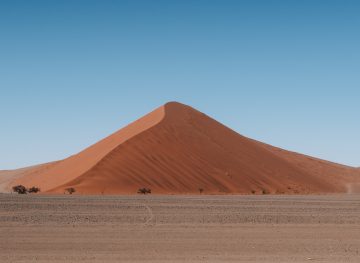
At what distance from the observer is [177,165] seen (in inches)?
2709

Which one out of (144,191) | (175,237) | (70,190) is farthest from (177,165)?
(175,237)

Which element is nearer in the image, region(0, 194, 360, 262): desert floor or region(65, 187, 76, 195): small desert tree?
region(0, 194, 360, 262): desert floor

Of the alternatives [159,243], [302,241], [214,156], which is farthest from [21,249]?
[214,156]

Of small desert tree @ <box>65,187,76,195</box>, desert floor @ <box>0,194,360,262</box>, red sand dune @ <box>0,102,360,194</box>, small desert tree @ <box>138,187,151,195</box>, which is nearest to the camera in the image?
desert floor @ <box>0,194,360,262</box>

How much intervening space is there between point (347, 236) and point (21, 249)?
9109 mm

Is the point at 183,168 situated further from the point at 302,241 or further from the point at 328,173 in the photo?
the point at 302,241

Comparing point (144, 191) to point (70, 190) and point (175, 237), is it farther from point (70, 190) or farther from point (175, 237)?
point (175, 237)

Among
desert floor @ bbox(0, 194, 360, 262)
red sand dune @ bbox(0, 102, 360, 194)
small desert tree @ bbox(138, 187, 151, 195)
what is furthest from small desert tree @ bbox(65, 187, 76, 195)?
desert floor @ bbox(0, 194, 360, 262)

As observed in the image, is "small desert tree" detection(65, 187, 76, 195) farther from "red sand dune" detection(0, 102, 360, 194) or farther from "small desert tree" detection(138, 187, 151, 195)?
"small desert tree" detection(138, 187, 151, 195)

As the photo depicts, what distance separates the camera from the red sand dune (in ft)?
208

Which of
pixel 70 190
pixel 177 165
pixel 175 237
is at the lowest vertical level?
pixel 175 237

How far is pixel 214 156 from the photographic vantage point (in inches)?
2926

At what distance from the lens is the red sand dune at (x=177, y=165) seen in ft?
208

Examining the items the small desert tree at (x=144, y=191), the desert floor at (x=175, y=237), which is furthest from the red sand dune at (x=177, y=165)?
the desert floor at (x=175, y=237)
